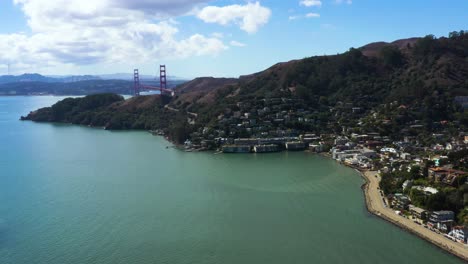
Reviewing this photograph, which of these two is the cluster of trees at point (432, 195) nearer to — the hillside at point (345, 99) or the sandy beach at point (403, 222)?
the sandy beach at point (403, 222)

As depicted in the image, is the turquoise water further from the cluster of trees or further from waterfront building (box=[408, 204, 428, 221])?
the cluster of trees

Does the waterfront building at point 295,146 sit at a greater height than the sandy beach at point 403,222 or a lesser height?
greater

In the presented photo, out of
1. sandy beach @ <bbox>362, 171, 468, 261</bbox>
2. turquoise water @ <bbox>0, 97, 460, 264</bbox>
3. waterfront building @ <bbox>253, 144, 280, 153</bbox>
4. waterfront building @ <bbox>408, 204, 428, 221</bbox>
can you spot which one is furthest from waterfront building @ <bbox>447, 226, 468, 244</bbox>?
waterfront building @ <bbox>253, 144, 280, 153</bbox>

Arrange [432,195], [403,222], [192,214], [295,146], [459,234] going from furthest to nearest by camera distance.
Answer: [295,146]
[192,214]
[432,195]
[403,222]
[459,234]

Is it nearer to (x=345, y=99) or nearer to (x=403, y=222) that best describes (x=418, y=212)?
(x=403, y=222)

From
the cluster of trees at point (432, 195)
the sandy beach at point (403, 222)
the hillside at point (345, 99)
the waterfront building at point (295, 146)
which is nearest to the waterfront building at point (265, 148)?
the waterfront building at point (295, 146)

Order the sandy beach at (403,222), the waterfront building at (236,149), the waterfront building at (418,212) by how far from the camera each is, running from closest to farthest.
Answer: the sandy beach at (403,222) < the waterfront building at (418,212) < the waterfront building at (236,149)

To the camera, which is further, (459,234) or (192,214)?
(192,214)

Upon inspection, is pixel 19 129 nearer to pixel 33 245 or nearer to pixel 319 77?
pixel 319 77

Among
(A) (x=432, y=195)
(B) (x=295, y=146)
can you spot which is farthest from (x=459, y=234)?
(B) (x=295, y=146)
